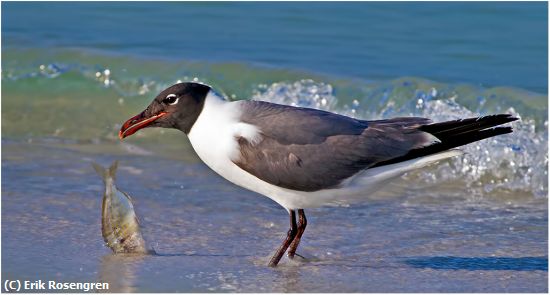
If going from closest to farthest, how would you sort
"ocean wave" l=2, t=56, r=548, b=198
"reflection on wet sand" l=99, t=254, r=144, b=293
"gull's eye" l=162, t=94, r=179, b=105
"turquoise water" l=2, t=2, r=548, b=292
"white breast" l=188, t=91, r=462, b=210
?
1. "reflection on wet sand" l=99, t=254, r=144, b=293
2. "white breast" l=188, t=91, r=462, b=210
3. "turquoise water" l=2, t=2, r=548, b=292
4. "gull's eye" l=162, t=94, r=179, b=105
5. "ocean wave" l=2, t=56, r=548, b=198

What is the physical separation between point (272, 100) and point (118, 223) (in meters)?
3.72

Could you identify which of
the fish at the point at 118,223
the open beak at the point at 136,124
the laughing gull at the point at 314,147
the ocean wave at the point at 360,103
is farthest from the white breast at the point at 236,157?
the ocean wave at the point at 360,103

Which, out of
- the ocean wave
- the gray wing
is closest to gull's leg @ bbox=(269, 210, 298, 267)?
the gray wing

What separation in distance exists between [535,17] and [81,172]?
18.8 ft

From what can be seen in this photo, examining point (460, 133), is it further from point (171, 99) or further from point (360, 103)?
point (360, 103)

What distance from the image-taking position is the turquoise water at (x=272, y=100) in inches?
210

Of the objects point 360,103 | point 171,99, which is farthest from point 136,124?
point 360,103

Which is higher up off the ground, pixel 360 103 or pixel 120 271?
pixel 360 103

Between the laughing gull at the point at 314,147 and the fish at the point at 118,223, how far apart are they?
0.44 metres

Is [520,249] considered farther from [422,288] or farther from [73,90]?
[73,90]

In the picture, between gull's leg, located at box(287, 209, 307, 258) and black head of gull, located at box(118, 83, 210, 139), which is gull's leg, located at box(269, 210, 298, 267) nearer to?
gull's leg, located at box(287, 209, 307, 258)

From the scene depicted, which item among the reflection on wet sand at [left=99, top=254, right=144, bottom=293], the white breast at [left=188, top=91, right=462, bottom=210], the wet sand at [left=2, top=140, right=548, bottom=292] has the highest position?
the white breast at [left=188, top=91, right=462, bottom=210]

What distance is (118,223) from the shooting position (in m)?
5.42

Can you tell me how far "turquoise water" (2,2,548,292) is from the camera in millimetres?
5324
